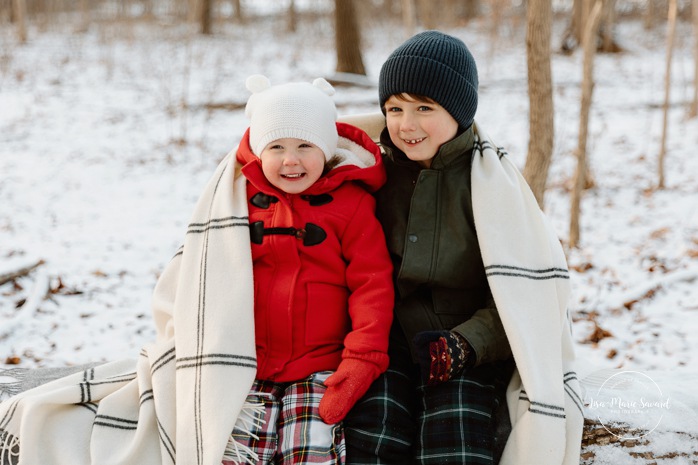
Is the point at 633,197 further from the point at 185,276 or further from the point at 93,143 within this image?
the point at 93,143

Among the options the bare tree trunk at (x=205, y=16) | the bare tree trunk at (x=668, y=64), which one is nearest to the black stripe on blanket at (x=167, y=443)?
the bare tree trunk at (x=668, y=64)

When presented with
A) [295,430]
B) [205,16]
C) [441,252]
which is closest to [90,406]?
[295,430]

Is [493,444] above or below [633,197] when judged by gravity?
below

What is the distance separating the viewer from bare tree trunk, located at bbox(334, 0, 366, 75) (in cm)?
1176

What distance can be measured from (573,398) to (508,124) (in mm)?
7905

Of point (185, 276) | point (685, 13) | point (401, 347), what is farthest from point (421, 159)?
point (685, 13)

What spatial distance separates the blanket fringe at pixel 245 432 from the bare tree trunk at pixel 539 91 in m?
2.80

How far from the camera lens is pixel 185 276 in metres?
2.40

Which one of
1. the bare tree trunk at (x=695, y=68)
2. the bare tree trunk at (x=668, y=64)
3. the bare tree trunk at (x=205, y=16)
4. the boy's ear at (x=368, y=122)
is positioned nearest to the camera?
the boy's ear at (x=368, y=122)

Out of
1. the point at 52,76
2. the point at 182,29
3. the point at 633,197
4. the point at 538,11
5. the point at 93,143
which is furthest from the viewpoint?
the point at 182,29

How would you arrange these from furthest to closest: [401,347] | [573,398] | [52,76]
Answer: [52,76], [401,347], [573,398]

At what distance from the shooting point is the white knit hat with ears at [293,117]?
2.38m

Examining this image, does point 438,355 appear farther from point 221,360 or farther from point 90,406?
point 90,406

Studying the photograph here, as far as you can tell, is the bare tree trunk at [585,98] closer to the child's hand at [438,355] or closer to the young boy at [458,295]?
the young boy at [458,295]
